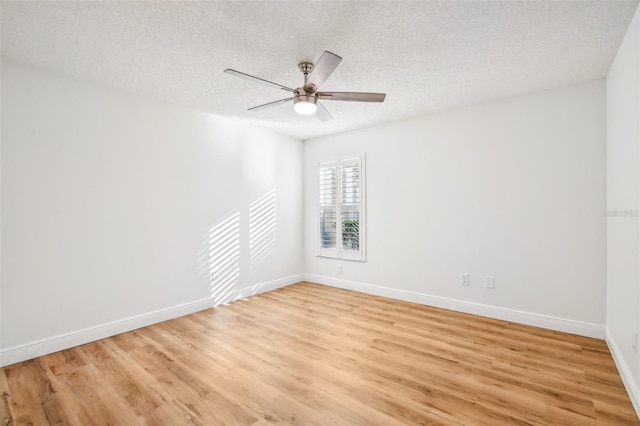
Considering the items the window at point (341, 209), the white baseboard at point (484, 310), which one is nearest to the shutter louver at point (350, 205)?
the window at point (341, 209)

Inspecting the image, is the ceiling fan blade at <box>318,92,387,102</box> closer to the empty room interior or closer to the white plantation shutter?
the empty room interior

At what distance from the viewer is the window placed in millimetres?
4625

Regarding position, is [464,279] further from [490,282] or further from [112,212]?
[112,212]

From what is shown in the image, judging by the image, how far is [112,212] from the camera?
3.07 m

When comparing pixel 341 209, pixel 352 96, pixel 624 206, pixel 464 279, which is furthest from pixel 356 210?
pixel 624 206

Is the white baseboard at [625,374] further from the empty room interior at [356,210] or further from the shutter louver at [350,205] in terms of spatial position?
the shutter louver at [350,205]

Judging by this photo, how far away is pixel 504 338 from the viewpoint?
2.89 metres

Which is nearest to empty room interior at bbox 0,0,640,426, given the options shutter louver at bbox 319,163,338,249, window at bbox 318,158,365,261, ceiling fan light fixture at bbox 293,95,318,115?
ceiling fan light fixture at bbox 293,95,318,115

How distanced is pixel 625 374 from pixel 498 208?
5.83ft

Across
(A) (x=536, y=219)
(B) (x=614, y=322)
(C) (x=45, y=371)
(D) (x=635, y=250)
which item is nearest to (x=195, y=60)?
(C) (x=45, y=371)

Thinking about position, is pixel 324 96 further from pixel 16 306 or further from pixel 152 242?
pixel 16 306

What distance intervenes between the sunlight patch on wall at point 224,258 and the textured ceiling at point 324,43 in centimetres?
169

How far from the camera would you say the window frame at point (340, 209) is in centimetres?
458

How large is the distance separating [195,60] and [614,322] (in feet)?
13.5
